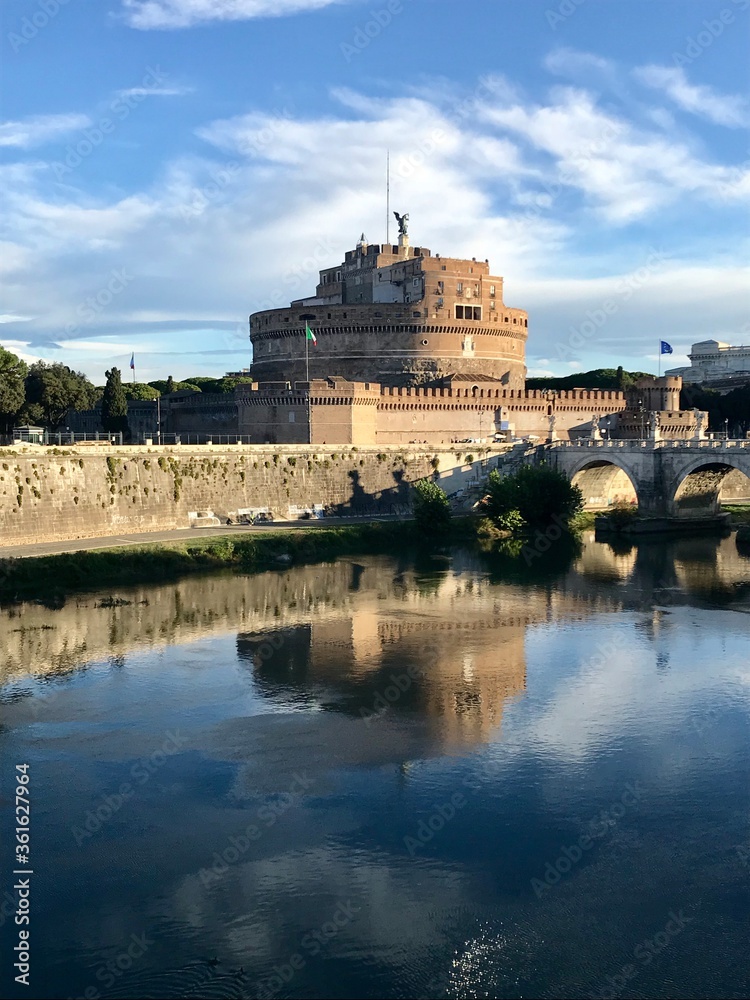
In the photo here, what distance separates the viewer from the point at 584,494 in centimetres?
5822

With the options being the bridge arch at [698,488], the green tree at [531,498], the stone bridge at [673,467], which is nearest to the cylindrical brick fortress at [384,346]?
the stone bridge at [673,467]

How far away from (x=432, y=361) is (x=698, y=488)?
69.9ft

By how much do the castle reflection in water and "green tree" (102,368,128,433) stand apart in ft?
104

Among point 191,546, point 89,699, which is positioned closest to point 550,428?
point 191,546

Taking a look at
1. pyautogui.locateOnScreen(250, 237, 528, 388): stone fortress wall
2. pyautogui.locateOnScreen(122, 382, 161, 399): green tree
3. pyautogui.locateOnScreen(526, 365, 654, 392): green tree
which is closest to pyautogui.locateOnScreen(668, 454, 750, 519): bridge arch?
pyautogui.locateOnScreen(250, 237, 528, 388): stone fortress wall

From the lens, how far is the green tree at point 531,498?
47969 mm

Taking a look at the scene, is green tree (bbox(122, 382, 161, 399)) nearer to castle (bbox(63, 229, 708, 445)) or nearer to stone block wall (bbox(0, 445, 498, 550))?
castle (bbox(63, 229, 708, 445))

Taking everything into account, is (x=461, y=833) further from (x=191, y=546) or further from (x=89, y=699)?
(x=191, y=546)

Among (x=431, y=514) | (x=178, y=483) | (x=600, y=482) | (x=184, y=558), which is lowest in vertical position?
(x=184, y=558)

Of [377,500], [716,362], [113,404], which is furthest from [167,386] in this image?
[716,362]

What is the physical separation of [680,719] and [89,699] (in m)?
13.0

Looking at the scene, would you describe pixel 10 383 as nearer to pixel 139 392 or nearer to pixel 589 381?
pixel 139 392

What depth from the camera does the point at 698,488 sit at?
5128 centimetres

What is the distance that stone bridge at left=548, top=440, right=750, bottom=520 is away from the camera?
4738cm
